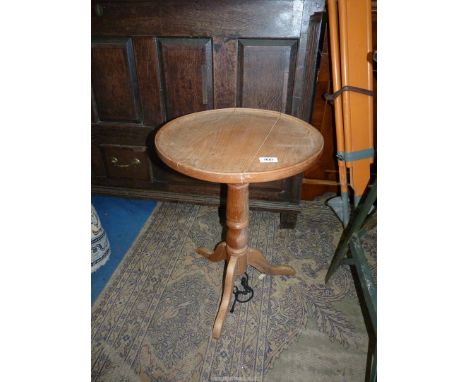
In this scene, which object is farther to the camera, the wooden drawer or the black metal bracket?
the wooden drawer

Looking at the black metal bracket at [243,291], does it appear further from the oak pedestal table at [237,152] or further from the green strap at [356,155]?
the green strap at [356,155]

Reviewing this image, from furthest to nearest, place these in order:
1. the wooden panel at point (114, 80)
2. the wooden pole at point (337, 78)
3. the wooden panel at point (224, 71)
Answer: the wooden panel at point (114, 80), the wooden panel at point (224, 71), the wooden pole at point (337, 78)

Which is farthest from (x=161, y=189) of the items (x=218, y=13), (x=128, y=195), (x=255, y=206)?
(x=218, y=13)

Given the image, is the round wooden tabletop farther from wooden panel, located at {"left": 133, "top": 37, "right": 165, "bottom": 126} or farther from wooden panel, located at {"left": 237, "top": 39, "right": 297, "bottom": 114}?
wooden panel, located at {"left": 133, "top": 37, "right": 165, "bottom": 126}

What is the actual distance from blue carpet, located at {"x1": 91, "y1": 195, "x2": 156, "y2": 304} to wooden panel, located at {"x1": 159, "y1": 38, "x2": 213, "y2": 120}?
0.75 meters

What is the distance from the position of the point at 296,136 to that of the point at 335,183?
104 cm

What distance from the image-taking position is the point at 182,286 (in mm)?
1621

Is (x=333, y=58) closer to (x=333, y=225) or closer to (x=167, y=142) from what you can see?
(x=167, y=142)

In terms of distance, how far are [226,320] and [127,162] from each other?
1158 millimetres

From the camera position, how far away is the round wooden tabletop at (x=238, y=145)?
38.8 inches

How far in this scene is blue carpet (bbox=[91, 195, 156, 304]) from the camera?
1.69 metres

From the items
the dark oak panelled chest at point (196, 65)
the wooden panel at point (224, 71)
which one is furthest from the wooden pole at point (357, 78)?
the wooden panel at point (224, 71)

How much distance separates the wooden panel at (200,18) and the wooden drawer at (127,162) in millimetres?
653

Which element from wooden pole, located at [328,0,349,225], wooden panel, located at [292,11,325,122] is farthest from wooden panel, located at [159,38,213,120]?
wooden pole, located at [328,0,349,225]
